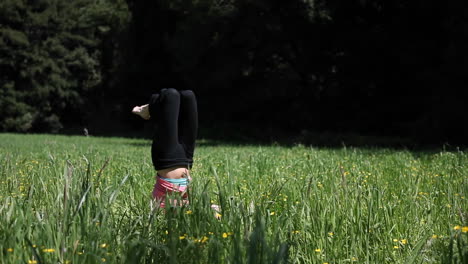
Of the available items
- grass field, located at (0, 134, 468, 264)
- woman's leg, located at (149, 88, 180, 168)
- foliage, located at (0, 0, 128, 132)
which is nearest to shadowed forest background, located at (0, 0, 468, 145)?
foliage, located at (0, 0, 128, 132)

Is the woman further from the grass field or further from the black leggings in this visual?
the grass field

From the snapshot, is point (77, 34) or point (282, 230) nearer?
point (282, 230)

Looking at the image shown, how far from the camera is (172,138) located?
3408 millimetres

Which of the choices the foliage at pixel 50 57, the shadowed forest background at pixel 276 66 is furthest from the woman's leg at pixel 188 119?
the foliage at pixel 50 57

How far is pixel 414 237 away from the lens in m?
3.17

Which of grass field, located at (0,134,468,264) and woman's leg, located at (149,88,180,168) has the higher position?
woman's leg, located at (149,88,180,168)

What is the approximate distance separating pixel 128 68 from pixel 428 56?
23556mm

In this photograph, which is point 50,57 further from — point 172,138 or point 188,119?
point 172,138

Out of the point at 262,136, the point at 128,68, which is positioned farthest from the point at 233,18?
the point at 128,68

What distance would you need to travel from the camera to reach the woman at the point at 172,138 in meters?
3.41

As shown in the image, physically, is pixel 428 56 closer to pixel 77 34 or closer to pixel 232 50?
pixel 232 50

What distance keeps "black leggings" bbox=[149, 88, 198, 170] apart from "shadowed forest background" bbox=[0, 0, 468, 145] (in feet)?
53.4

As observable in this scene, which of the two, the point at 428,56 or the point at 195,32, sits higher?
the point at 195,32

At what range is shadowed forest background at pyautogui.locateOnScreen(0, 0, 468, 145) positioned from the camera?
20188 mm
